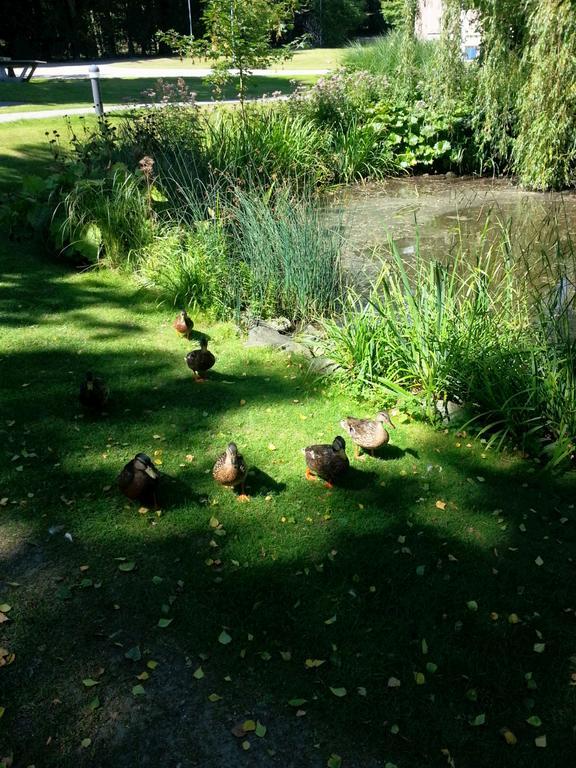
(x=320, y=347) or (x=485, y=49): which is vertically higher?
(x=485, y=49)

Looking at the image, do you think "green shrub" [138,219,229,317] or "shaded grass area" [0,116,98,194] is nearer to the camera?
"green shrub" [138,219,229,317]

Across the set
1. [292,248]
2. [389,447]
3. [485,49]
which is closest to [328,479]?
[389,447]

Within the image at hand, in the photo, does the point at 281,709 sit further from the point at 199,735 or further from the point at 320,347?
the point at 320,347

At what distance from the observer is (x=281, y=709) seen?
2473 mm

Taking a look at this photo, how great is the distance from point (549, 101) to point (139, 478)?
856 cm

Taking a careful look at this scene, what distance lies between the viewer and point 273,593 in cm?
297

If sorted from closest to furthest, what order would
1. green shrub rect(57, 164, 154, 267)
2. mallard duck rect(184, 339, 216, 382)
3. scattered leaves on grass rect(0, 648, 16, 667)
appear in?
scattered leaves on grass rect(0, 648, 16, 667)
mallard duck rect(184, 339, 216, 382)
green shrub rect(57, 164, 154, 267)

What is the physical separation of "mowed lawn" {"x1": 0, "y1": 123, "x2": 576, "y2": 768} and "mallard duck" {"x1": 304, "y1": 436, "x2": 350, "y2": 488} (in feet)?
0.39

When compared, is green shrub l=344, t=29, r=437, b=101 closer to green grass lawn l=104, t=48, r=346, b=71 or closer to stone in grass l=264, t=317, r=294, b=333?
stone in grass l=264, t=317, r=294, b=333

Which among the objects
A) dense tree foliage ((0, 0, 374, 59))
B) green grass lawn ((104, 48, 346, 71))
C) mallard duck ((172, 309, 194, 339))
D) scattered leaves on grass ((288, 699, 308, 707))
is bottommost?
scattered leaves on grass ((288, 699, 308, 707))

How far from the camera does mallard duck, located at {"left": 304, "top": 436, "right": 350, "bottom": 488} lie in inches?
139

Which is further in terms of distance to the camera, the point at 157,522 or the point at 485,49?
the point at 485,49

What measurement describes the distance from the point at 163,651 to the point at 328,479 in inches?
50.1

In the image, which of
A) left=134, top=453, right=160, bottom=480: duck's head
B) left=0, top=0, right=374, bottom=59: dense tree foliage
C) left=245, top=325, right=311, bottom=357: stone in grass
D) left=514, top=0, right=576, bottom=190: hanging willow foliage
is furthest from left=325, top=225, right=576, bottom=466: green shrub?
left=0, top=0, right=374, bottom=59: dense tree foliage
